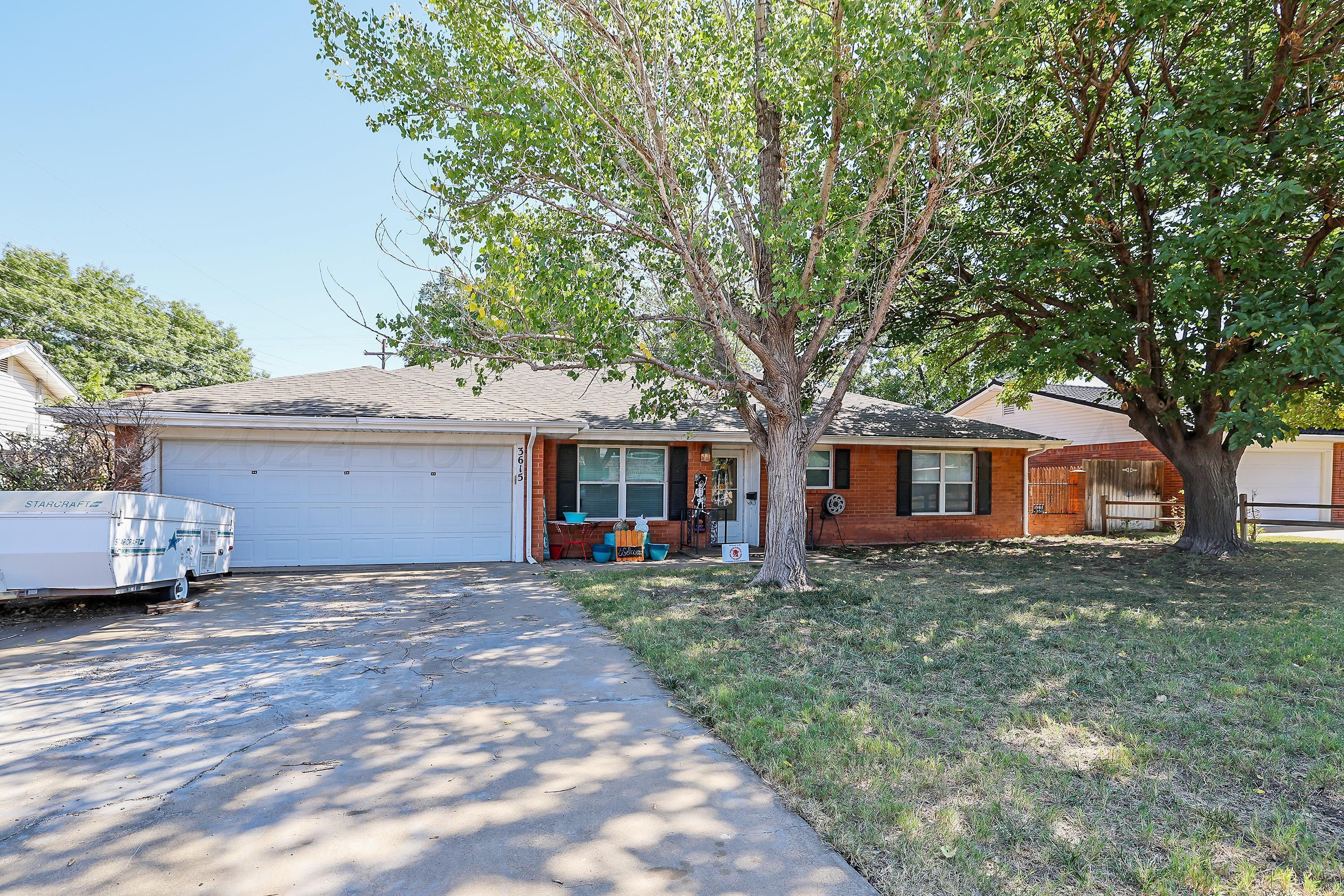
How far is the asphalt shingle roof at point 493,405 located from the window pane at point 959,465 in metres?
0.62

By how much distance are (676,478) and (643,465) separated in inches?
27.9

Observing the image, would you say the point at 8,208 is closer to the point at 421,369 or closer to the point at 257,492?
the point at 421,369

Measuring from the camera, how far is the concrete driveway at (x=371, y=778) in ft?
8.86

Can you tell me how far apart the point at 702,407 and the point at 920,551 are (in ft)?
17.6

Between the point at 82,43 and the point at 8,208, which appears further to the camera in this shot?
the point at 8,208

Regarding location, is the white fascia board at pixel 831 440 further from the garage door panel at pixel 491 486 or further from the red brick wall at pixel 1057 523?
the red brick wall at pixel 1057 523

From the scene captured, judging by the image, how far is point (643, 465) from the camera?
43.0ft

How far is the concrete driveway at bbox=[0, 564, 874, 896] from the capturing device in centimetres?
270

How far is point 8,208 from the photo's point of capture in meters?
24.6

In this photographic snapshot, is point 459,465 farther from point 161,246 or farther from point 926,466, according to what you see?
point 161,246

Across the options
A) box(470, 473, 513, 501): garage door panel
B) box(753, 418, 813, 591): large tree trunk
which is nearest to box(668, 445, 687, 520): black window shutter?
box(470, 473, 513, 501): garage door panel

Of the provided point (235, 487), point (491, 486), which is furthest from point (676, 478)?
point (235, 487)

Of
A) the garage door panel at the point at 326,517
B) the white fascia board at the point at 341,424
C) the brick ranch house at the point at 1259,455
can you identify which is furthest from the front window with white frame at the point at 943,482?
the garage door panel at the point at 326,517

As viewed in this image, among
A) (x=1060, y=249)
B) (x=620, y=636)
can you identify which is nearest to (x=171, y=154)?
(x=620, y=636)
